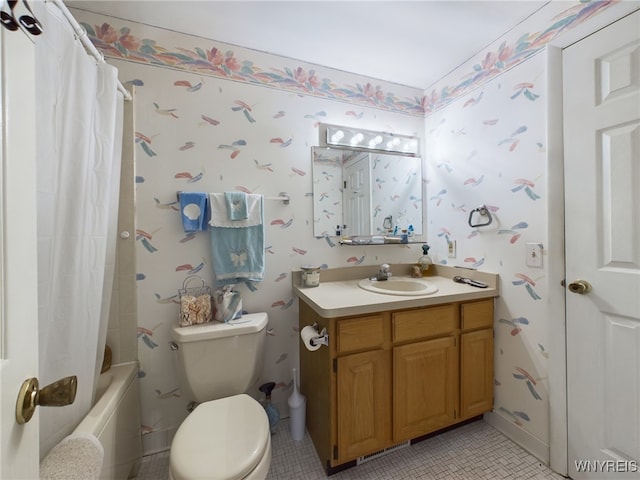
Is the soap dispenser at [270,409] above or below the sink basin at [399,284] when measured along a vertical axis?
below

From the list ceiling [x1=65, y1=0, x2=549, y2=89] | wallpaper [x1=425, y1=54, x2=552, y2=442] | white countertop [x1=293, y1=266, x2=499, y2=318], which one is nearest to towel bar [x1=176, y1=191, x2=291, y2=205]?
white countertop [x1=293, y1=266, x2=499, y2=318]

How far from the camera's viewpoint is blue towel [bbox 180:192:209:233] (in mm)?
1453

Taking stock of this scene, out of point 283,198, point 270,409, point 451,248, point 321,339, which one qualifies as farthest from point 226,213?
point 451,248

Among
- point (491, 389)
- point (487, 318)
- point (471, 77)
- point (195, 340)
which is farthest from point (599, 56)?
point (195, 340)

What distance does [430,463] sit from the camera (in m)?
1.38

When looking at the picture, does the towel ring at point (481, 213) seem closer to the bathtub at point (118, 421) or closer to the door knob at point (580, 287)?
the door knob at point (580, 287)

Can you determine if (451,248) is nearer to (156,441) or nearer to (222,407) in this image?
(222,407)

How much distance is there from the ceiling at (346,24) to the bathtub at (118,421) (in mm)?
1866

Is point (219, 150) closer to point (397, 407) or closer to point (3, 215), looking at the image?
point (3, 215)

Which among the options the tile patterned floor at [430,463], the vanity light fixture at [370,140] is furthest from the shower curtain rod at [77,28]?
the tile patterned floor at [430,463]

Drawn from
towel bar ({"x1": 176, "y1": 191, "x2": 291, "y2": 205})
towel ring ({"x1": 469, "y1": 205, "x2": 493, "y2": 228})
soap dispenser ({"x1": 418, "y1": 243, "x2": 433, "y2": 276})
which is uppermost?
towel bar ({"x1": 176, "y1": 191, "x2": 291, "y2": 205})

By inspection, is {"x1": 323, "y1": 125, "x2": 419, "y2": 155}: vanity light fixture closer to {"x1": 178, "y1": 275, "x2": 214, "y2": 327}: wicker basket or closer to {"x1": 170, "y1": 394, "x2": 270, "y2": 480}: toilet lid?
{"x1": 178, "y1": 275, "x2": 214, "y2": 327}: wicker basket

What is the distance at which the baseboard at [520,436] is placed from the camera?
1383 millimetres

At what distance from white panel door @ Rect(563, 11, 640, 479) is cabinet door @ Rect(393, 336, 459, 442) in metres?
0.53
